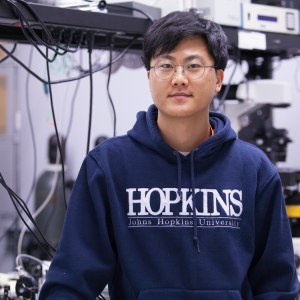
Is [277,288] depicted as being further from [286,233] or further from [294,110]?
[294,110]

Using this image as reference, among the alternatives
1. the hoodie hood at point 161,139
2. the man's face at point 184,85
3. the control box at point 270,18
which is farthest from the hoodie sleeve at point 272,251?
the control box at point 270,18

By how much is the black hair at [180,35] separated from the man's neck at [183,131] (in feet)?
0.48

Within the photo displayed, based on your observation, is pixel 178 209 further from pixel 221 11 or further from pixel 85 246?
pixel 221 11

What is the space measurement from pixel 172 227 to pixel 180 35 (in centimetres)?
46

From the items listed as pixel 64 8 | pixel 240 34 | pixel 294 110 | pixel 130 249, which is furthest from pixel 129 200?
pixel 294 110

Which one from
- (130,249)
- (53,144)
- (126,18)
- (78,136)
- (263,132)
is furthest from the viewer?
(78,136)

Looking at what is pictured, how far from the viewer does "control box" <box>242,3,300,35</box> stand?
7.32ft

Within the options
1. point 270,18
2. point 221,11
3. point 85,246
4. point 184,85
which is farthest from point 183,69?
point 270,18

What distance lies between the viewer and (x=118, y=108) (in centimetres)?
379

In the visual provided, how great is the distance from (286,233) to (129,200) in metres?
0.40

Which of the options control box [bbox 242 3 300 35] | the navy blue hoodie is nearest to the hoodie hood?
the navy blue hoodie

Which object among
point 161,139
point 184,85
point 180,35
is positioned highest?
point 180,35

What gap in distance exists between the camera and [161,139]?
4.54ft

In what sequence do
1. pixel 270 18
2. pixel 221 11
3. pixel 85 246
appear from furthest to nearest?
pixel 270 18 → pixel 221 11 → pixel 85 246
